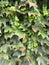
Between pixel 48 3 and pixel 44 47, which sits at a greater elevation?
pixel 48 3

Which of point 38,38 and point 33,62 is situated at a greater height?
point 38,38

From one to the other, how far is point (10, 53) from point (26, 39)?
31 cm

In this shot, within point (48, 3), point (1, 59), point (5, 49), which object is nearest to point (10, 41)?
point (5, 49)

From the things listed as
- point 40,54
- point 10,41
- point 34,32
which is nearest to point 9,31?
point 10,41

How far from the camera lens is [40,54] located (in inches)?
99.8

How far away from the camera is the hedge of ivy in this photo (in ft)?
8.11

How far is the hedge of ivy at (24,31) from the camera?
2.47 meters

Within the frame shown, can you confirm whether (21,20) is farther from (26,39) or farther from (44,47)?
(44,47)

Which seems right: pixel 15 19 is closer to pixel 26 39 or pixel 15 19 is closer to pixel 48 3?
pixel 26 39

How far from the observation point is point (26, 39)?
2518 mm

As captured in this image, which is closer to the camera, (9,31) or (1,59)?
(9,31)

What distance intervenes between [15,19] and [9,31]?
0.56ft

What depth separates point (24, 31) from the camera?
2535mm

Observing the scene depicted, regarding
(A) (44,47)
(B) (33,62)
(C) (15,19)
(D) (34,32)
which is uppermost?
(C) (15,19)
